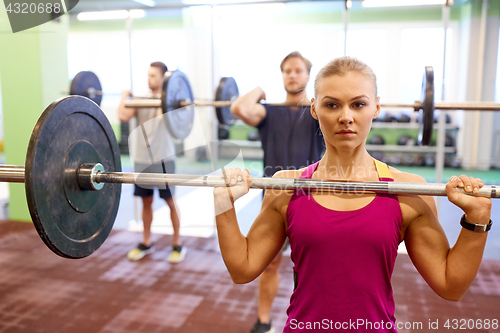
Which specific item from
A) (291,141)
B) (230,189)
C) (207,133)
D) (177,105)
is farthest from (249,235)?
(207,133)

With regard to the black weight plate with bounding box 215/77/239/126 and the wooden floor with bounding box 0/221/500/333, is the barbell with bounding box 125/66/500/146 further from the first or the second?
the wooden floor with bounding box 0/221/500/333

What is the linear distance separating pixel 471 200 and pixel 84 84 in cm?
329

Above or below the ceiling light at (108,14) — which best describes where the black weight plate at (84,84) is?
below

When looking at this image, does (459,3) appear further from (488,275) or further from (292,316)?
(292,316)

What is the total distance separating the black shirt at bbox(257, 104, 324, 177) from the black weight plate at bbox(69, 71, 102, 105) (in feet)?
6.87

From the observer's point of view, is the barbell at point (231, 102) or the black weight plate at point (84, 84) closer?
the barbell at point (231, 102)

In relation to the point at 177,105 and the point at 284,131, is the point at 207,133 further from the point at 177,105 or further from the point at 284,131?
the point at 284,131

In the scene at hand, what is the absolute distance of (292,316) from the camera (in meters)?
0.91

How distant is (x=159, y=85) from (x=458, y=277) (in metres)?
2.66

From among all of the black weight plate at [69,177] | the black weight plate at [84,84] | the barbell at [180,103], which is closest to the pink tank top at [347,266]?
the black weight plate at [69,177]

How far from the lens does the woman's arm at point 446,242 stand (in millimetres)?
840

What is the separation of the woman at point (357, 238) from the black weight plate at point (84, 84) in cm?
285

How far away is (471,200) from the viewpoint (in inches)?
33.7

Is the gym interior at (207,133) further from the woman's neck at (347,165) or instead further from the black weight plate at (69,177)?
the woman's neck at (347,165)
